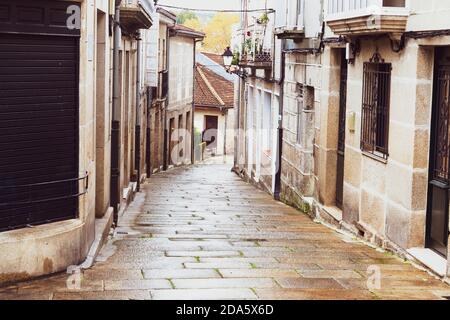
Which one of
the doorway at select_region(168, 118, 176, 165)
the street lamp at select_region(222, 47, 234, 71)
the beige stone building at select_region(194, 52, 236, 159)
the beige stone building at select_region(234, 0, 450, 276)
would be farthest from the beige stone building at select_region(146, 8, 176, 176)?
the beige stone building at select_region(194, 52, 236, 159)

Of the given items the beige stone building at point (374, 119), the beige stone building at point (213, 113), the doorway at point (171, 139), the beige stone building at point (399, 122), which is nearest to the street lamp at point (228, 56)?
the doorway at point (171, 139)

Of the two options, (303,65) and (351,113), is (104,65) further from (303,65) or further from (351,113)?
(303,65)

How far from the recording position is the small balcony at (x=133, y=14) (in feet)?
50.7

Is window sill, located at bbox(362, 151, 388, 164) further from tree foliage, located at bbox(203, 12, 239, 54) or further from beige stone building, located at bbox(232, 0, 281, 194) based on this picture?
tree foliage, located at bbox(203, 12, 239, 54)

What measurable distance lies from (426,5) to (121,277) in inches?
184

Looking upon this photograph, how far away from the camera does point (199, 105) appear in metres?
49.5

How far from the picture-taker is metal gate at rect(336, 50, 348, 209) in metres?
14.5

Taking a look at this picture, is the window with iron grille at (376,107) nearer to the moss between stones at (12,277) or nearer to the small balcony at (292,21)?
the small balcony at (292,21)

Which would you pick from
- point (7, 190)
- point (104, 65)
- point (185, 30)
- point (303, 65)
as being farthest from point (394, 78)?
point (185, 30)

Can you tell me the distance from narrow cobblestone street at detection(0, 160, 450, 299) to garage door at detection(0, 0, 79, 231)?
82 centimetres

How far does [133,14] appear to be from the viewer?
1574cm

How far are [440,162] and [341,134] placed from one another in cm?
491

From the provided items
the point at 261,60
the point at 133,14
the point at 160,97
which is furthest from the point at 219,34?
the point at 133,14

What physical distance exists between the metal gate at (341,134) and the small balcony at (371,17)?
2.27 metres
